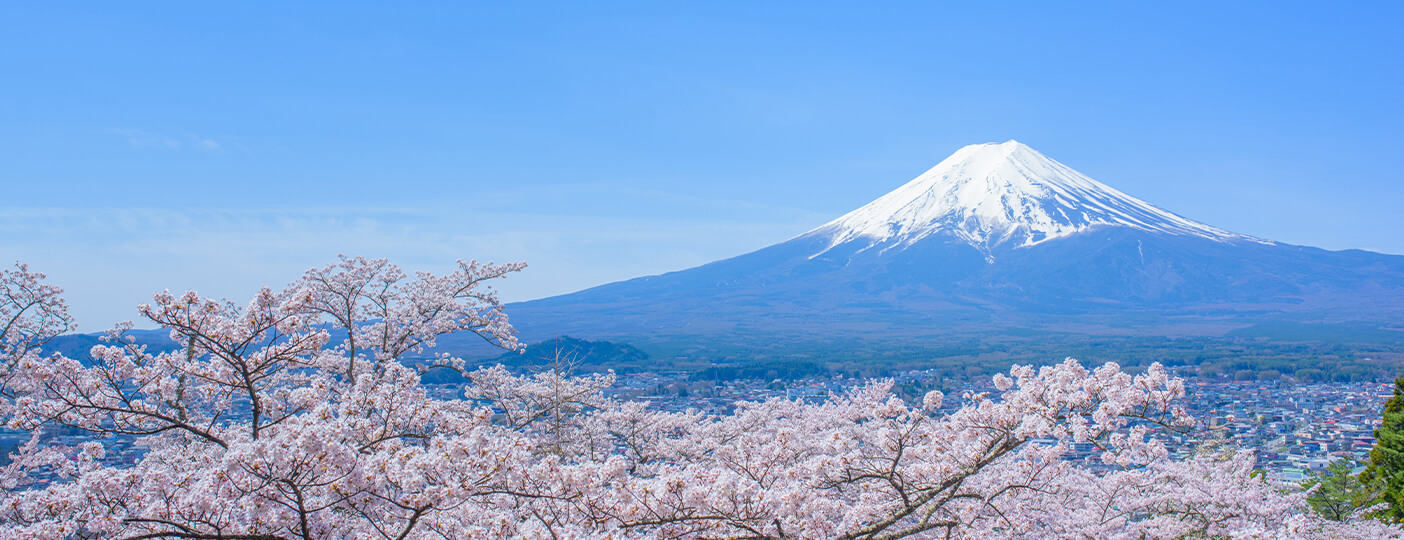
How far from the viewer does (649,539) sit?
4066 mm

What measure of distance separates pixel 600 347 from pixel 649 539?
46.7m

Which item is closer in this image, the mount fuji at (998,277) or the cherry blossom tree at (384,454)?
the cherry blossom tree at (384,454)

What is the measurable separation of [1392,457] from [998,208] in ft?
382

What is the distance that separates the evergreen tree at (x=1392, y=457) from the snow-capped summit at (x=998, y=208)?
102639 mm

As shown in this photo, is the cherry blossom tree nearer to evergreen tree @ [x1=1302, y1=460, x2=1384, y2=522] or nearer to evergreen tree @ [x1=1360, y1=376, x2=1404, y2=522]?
evergreen tree @ [x1=1302, y1=460, x2=1384, y2=522]

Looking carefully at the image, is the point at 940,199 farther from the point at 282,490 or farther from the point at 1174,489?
the point at 282,490

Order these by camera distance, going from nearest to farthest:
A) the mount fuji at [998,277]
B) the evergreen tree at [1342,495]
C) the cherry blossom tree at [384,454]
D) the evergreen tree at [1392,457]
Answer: the cherry blossom tree at [384,454] < the evergreen tree at [1392,457] < the evergreen tree at [1342,495] < the mount fuji at [998,277]

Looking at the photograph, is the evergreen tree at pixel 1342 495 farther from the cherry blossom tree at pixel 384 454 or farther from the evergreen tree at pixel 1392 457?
the cherry blossom tree at pixel 384 454

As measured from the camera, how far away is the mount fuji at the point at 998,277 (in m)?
85.6

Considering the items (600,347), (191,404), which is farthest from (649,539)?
(600,347)

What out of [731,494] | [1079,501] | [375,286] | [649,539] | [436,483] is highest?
[375,286]

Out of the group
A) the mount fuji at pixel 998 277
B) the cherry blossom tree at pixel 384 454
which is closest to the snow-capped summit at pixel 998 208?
the mount fuji at pixel 998 277

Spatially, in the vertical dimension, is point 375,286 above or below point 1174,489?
above

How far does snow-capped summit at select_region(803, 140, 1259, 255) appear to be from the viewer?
382 feet
